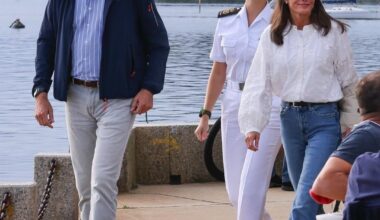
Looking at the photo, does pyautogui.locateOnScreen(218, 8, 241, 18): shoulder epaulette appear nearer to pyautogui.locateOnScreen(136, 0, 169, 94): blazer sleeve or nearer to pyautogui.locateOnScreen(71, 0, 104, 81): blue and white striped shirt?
pyautogui.locateOnScreen(136, 0, 169, 94): blazer sleeve

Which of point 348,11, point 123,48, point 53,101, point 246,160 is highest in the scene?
point 123,48

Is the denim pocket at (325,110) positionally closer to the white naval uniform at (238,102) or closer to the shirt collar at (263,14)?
the white naval uniform at (238,102)

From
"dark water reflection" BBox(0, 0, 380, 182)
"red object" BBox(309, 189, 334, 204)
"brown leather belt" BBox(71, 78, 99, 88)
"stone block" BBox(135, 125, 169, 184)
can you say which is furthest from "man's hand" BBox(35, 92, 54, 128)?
"dark water reflection" BBox(0, 0, 380, 182)

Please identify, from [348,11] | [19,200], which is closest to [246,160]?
[19,200]

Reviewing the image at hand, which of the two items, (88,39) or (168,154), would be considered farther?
(168,154)

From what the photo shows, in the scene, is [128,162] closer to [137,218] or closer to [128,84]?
[137,218]

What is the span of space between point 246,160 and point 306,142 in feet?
2.03

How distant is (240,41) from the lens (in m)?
7.68

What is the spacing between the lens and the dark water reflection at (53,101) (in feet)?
77.8

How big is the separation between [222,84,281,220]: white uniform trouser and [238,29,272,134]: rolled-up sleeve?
1.02 ft

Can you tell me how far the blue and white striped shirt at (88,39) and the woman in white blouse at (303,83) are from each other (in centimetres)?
89

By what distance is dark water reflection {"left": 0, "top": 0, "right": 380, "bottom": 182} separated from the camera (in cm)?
2372

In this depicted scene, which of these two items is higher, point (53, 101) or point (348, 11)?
point (53, 101)

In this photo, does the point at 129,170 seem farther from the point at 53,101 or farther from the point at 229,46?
the point at 53,101
